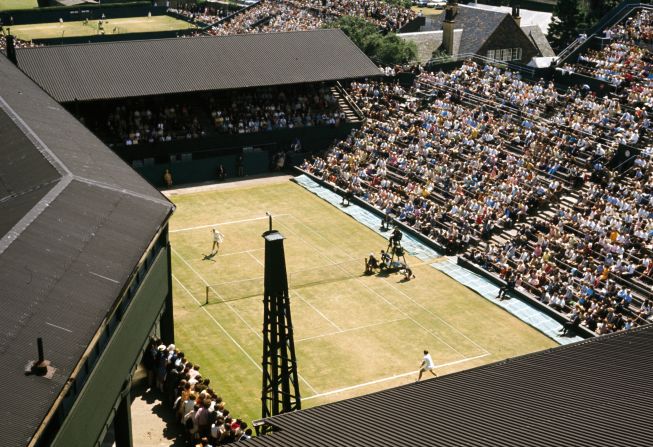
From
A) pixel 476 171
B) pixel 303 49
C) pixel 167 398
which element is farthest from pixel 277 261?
pixel 303 49

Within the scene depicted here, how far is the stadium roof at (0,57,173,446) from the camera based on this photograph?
1900 centimetres

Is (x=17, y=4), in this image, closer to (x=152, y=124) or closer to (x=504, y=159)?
(x=152, y=124)

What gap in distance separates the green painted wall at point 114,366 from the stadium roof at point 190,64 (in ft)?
78.8

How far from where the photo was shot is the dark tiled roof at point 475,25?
69.0 m

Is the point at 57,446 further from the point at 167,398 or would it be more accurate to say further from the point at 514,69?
the point at 514,69

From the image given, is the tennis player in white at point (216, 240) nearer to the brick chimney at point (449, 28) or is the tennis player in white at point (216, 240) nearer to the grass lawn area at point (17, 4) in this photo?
the brick chimney at point (449, 28)

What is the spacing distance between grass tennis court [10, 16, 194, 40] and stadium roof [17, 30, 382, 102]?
42311 mm

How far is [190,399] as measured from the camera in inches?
1075

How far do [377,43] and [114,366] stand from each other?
52854 millimetres

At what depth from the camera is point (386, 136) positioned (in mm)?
56438

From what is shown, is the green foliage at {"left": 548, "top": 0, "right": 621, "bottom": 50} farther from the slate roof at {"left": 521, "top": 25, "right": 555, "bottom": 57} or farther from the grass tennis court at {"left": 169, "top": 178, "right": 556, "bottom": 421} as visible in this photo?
the grass tennis court at {"left": 169, "top": 178, "right": 556, "bottom": 421}

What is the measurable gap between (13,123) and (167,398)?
1055cm

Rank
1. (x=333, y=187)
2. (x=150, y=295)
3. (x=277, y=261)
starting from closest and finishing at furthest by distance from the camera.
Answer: (x=277, y=261) < (x=150, y=295) < (x=333, y=187)

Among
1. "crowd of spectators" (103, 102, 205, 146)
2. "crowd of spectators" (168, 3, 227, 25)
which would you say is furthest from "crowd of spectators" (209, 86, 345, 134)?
"crowd of spectators" (168, 3, 227, 25)
